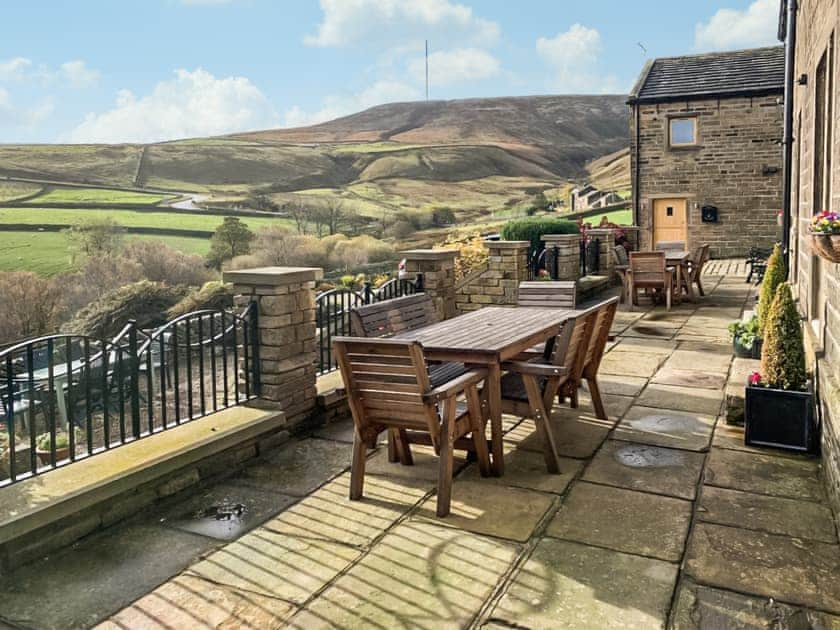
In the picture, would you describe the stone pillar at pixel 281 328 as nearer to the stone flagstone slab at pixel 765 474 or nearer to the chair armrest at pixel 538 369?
the chair armrest at pixel 538 369

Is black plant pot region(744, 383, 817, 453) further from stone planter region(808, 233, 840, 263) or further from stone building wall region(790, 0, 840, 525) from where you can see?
stone planter region(808, 233, 840, 263)

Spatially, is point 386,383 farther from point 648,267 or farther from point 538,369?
point 648,267

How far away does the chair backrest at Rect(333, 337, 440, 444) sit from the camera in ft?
11.6

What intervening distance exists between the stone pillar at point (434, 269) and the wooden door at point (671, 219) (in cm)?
1570

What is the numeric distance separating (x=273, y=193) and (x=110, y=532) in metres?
51.1

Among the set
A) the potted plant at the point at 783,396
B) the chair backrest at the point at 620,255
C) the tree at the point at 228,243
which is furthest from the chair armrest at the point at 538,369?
the tree at the point at 228,243

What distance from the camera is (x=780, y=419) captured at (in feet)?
14.5

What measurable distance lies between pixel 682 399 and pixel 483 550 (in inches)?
127

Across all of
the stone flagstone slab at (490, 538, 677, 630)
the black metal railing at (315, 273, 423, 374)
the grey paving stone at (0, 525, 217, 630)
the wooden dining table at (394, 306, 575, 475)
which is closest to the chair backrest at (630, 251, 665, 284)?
the black metal railing at (315, 273, 423, 374)

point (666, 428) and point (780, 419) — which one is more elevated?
point (780, 419)

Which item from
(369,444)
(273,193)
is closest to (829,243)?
(369,444)

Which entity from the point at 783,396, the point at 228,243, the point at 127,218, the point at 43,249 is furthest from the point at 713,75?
the point at 127,218

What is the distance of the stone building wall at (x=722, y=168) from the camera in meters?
20.1

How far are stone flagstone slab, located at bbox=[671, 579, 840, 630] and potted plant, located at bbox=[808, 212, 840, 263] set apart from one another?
1.46 m
